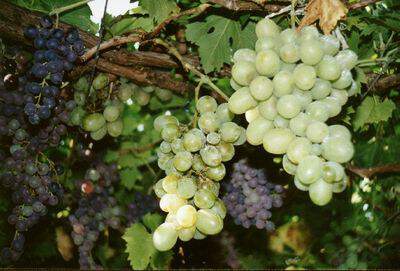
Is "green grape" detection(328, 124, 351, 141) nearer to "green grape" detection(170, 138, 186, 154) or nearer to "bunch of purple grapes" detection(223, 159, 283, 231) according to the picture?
"green grape" detection(170, 138, 186, 154)

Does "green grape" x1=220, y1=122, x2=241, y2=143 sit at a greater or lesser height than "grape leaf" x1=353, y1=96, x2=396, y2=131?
greater

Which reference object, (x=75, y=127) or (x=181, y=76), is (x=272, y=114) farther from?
(x=75, y=127)

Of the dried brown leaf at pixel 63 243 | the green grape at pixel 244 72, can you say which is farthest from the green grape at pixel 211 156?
the dried brown leaf at pixel 63 243

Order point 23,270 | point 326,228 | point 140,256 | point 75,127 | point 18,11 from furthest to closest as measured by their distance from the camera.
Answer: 1. point 326,228
2. point 23,270
3. point 140,256
4. point 75,127
5. point 18,11

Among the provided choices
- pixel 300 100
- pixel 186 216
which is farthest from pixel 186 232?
pixel 300 100

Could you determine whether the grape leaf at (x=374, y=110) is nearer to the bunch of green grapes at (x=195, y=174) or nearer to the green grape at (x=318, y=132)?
the bunch of green grapes at (x=195, y=174)

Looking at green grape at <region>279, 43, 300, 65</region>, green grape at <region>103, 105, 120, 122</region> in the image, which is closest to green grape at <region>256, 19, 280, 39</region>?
green grape at <region>279, 43, 300, 65</region>

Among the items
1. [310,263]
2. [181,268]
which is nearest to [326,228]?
[310,263]
